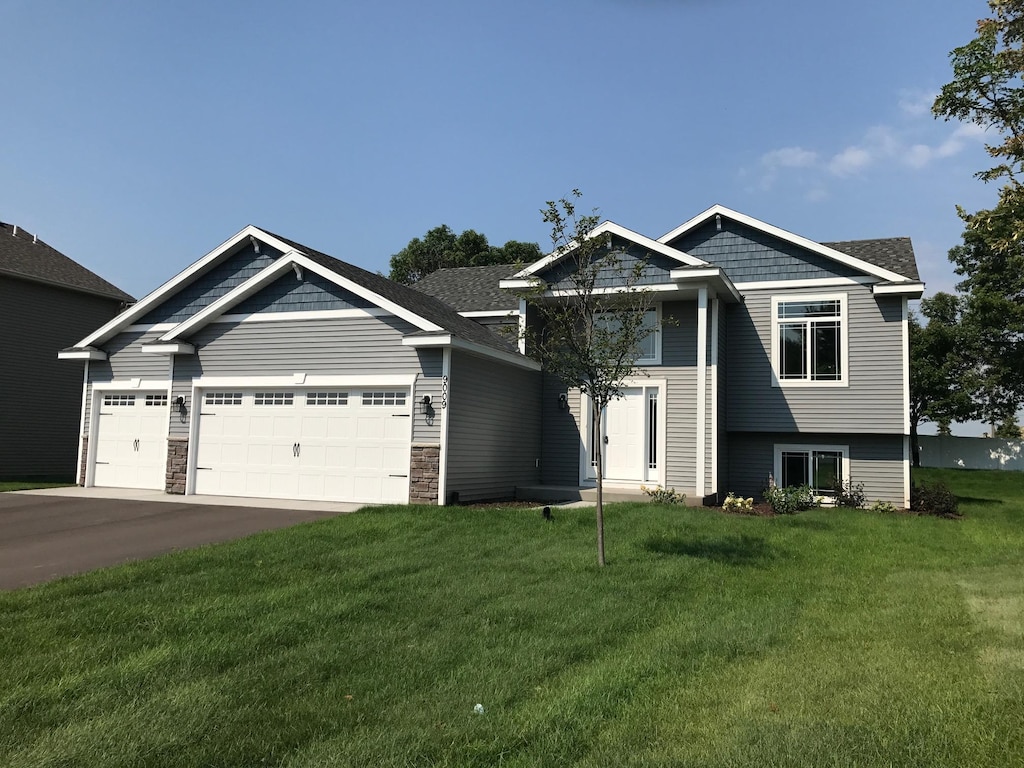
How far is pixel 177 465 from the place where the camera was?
1445 cm

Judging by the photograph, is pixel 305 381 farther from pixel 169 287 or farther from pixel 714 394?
pixel 714 394

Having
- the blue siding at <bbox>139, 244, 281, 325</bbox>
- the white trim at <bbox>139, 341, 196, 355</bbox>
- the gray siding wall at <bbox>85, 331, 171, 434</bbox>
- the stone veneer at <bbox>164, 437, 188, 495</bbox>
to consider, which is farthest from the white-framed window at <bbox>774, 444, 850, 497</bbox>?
the gray siding wall at <bbox>85, 331, 171, 434</bbox>

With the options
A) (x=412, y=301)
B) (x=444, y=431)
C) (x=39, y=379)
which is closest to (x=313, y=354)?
(x=412, y=301)

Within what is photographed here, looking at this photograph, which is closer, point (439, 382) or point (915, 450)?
point (439, 382)

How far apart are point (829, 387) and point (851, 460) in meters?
1.67

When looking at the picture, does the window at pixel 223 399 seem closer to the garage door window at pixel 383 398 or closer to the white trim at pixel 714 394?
the garage door window at pixel 383 398

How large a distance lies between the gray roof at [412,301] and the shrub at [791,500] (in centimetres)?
600

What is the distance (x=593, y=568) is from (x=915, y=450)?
27557 mm

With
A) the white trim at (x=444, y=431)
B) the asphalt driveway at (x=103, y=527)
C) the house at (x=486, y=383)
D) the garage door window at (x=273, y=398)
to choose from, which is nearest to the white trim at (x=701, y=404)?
the house at (x=486, y=383)

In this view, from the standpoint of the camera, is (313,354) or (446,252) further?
(446,252)

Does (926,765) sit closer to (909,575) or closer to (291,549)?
(909,575)

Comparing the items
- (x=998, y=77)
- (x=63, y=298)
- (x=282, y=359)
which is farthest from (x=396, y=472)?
(x=63, y=298)

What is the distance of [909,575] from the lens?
8.44 meters

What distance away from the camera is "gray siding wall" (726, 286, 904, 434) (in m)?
15.1
